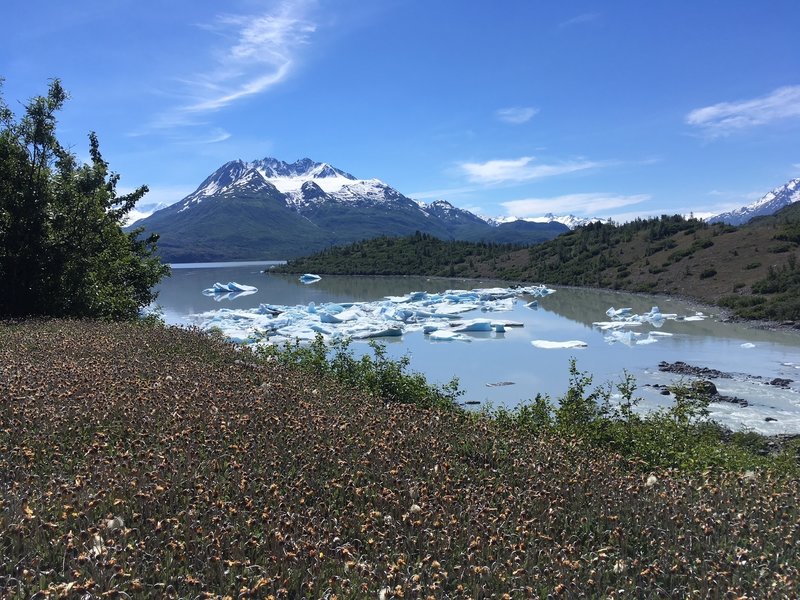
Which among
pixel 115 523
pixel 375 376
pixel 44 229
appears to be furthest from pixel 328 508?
pixel 44 229

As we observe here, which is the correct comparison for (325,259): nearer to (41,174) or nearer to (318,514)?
(41,174)

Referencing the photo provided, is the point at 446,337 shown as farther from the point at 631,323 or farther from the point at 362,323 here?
the point at 631,323

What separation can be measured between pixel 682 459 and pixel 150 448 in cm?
594

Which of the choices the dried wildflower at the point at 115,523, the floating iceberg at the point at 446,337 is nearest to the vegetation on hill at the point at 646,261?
the floating iceberg at the point at 446,337

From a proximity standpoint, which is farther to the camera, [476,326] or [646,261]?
[646,261]

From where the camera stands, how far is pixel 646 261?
59.2 m

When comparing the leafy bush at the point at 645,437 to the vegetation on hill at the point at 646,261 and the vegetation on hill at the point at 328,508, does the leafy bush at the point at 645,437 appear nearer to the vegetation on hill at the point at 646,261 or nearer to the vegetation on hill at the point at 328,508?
the vegetation on hill at the point at 328,508

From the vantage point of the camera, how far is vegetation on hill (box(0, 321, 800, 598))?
2906 mm

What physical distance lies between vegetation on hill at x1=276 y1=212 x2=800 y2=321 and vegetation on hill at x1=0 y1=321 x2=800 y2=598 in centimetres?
3334

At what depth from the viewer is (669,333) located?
2947 cm

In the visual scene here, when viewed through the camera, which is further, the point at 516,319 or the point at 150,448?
the point at 516,319

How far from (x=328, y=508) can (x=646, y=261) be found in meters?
60.8

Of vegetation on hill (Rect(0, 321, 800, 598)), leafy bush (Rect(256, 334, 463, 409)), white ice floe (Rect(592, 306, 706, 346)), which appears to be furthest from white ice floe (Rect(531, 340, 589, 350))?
vegetation on hill (Rect(0, 321, 800, 598))

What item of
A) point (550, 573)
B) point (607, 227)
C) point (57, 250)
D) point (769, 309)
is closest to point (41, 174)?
point (57, 250)
